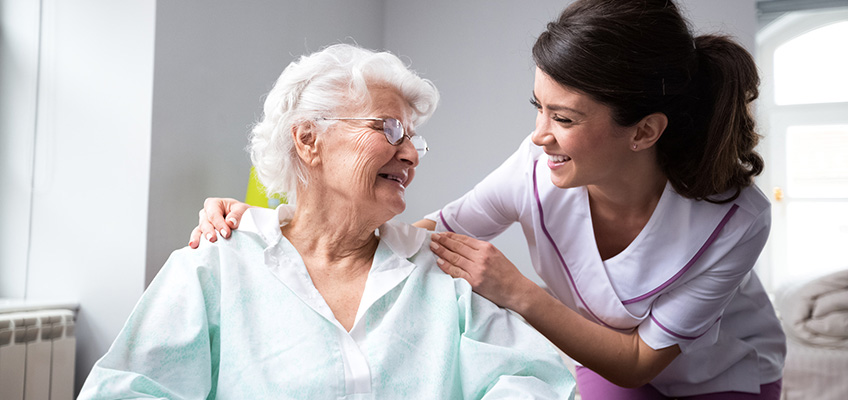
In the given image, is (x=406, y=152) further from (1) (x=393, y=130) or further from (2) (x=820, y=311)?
(2) (x=820, y=311)

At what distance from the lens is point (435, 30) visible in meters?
4.00

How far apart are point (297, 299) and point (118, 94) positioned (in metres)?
1.40

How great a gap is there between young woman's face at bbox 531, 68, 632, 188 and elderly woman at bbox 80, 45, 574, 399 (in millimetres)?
295

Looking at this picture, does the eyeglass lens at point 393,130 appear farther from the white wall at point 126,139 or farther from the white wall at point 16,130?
the white wall at point 16,130

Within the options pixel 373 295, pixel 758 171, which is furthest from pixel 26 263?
pixel 758 171

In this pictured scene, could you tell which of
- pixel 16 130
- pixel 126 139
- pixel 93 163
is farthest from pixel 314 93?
pixel 16 130

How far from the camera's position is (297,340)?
120 cm

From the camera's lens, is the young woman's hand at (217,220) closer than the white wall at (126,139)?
Yes

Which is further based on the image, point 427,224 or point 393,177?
point 427,224

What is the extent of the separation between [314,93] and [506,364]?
28.0 inches

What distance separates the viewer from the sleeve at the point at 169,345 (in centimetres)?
105

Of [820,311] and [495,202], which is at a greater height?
[495,202]

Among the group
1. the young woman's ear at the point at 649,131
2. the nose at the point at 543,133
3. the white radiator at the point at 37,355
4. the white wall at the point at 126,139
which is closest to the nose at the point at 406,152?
the nose at the point at 543,133

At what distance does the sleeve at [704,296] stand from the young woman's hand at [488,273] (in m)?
0.34
